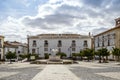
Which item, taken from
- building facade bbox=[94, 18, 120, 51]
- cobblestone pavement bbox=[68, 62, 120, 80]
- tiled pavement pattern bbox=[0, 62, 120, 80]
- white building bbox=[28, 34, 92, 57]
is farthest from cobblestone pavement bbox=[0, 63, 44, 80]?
white building bbox=[28, 34, 92, 57]

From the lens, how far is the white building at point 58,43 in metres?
112

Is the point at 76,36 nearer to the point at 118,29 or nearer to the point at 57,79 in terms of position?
the point at 118,29

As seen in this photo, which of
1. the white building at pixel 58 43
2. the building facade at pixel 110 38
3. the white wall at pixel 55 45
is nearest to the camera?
the building facade at pixel 110 38

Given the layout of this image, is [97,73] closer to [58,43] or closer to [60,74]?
[60,74]

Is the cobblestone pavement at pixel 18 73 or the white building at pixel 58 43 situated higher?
the white building at pixel 58 43

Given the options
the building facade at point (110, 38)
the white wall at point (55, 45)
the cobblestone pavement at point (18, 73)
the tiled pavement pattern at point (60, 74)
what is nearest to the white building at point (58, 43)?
the white wall at point (55, 45)

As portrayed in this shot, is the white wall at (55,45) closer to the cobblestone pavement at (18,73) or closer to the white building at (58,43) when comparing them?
the white building at (58,43)

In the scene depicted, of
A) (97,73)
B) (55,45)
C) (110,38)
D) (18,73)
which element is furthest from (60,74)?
(55,45)

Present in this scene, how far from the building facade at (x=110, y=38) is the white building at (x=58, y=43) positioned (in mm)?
7211

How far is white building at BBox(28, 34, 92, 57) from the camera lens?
112188 millimetres

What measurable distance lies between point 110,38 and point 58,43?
31944 mm

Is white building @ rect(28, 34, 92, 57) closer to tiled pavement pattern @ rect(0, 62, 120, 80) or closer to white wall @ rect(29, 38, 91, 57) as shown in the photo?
white wall @ rect(29, 38, 91, 57)

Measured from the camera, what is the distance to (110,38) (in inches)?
3359

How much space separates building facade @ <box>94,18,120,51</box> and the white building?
7.21 meters
